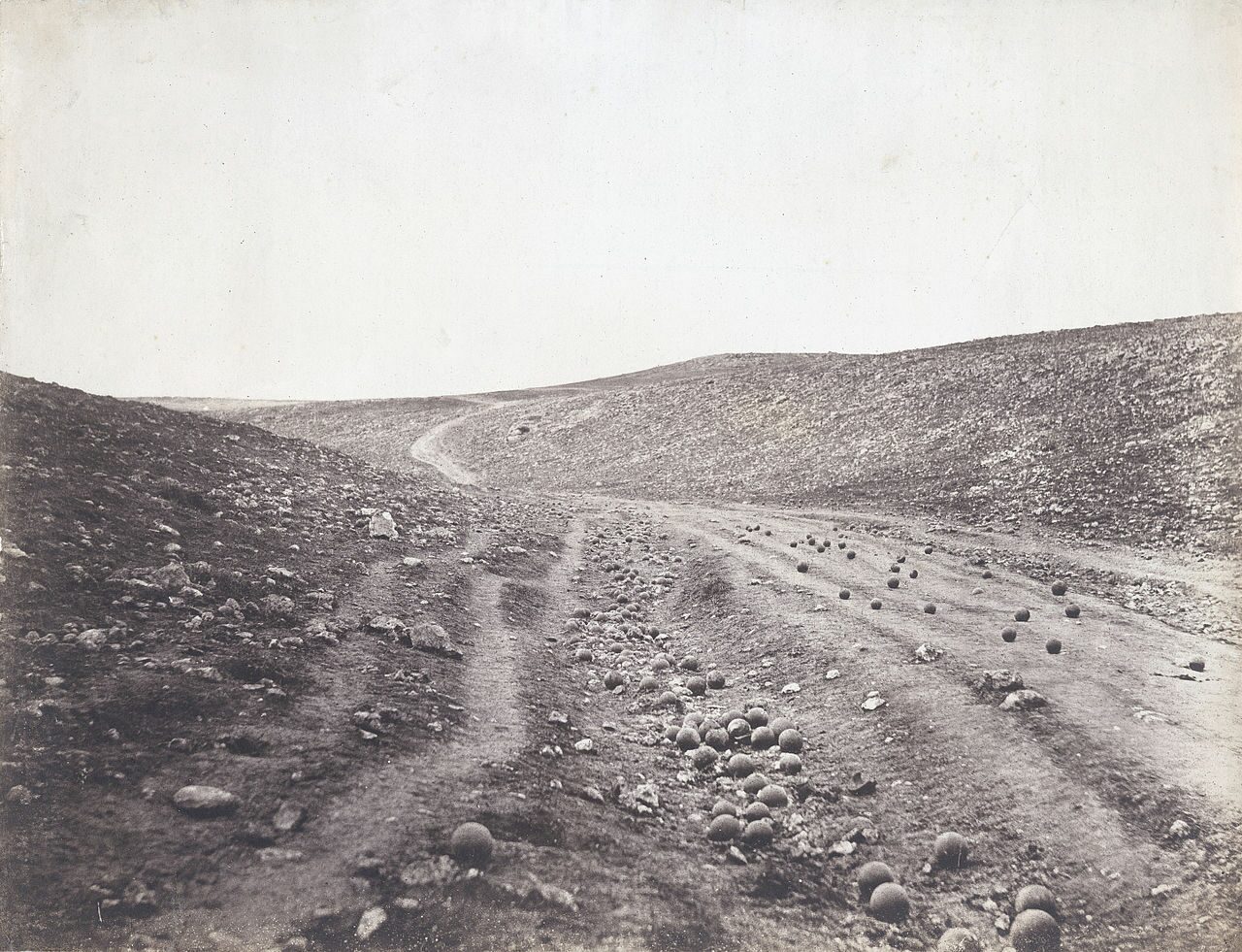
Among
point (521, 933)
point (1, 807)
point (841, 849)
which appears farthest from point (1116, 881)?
point (1, 807)

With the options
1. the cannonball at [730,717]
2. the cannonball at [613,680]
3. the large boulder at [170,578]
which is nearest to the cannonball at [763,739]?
the cannonball at [730,717]

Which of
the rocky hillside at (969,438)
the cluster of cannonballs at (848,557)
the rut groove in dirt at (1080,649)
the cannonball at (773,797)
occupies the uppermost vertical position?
the rocky hillside at (969,438)

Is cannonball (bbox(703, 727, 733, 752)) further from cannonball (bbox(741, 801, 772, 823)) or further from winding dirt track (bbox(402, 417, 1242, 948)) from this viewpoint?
cannonball (bbox(741, 801, 772, 823))

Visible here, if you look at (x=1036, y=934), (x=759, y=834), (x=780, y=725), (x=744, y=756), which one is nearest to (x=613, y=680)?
(x=780, y=725)

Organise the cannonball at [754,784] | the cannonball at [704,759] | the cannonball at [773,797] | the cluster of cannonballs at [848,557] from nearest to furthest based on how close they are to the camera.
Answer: the cannonball at [773,797]
the cannonball at [754,784]
the cannonball at [704,759]
the cluster of cannonballs at [848,557]

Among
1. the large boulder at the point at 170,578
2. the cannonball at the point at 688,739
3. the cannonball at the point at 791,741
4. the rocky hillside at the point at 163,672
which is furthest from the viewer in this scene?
the large boulder at the point at 170,578

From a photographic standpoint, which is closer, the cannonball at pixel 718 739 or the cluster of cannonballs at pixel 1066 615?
the cannonball at pixel 718 739

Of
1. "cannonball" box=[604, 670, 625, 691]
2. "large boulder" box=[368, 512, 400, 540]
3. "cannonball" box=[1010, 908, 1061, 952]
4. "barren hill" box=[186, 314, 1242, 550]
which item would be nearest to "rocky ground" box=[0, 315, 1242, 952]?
"cannonball" box=[1010, 908, 1061, 952]

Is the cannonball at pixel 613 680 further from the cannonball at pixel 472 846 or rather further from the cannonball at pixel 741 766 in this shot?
the cannonball at pixel 472 846
